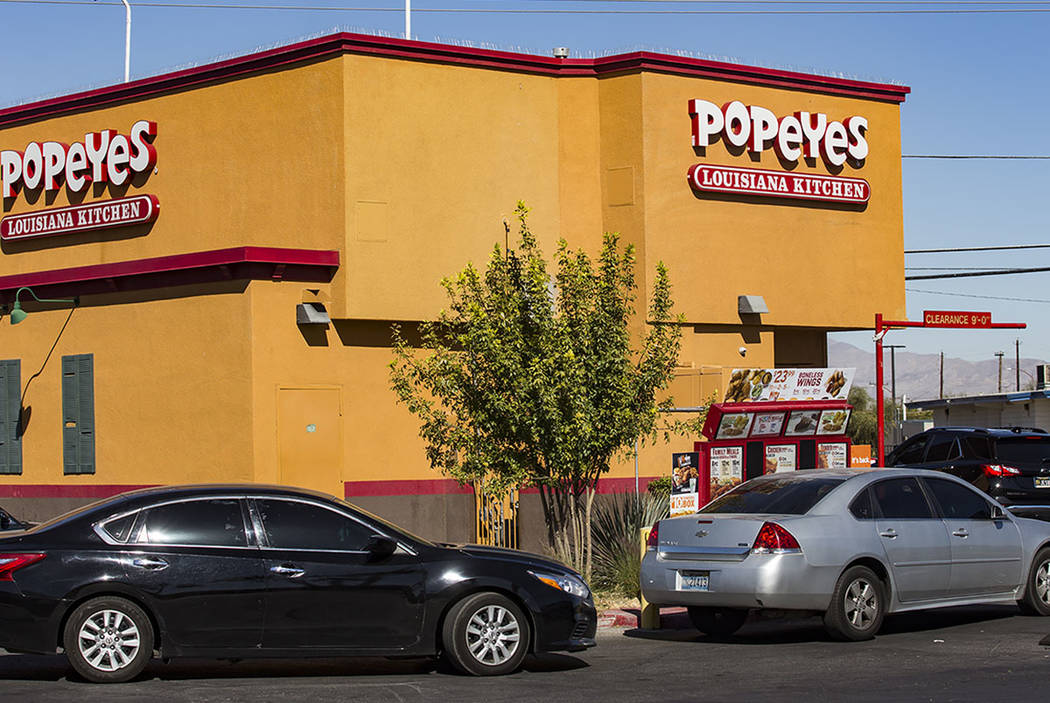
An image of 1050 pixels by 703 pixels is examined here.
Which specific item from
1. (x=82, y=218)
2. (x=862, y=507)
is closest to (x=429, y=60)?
(x=82, y=218)

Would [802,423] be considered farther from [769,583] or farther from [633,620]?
[769,583]

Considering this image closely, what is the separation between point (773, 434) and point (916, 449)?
30.8 feet

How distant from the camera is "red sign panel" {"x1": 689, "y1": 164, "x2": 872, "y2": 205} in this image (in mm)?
23141

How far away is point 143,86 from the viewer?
22969mm

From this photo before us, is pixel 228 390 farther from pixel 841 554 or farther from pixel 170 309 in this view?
pixel 841 554

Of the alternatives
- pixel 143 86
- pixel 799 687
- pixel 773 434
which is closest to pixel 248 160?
pixel 143 86

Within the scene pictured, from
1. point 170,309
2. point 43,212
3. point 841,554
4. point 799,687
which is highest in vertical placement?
point 43,212

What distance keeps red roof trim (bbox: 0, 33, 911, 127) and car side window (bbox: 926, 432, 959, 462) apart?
21.1ft

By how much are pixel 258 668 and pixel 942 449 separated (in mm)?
16413

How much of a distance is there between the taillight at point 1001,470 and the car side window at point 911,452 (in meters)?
2.52

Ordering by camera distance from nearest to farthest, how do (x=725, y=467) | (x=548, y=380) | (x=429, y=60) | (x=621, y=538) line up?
(x=548, y=380) → (x=725, y=467) → (x=621, y=538) → (x=429, y=60)

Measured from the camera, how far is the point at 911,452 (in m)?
25.7

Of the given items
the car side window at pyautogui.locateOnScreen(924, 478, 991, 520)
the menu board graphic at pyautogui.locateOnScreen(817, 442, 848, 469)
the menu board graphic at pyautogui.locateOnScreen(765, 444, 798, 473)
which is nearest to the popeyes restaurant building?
the menu board graphic at pyautogui.locateOnScreen(765, 444, 798, 473)

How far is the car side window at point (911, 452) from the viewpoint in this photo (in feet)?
83.1
